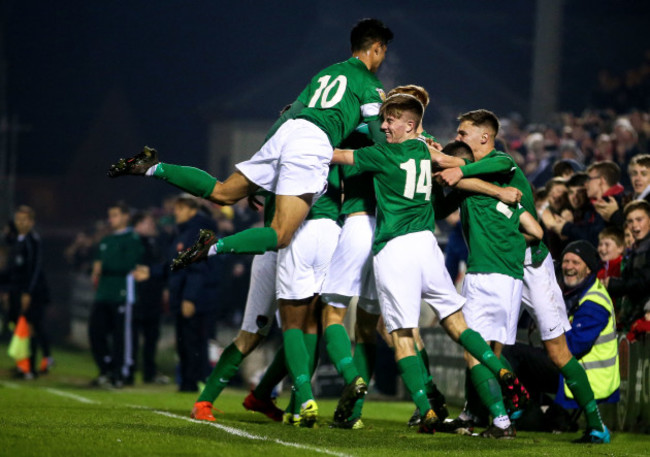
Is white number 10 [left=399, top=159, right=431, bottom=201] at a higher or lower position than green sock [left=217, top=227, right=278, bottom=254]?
higher

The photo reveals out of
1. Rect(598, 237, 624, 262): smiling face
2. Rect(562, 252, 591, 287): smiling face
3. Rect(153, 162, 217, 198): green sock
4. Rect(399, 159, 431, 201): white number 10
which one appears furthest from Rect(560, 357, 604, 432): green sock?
Rect(153, 162, 217, 198): green sock

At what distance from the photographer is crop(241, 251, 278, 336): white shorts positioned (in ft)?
22.1

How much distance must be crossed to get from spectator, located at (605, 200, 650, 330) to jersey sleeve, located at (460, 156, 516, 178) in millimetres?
1906

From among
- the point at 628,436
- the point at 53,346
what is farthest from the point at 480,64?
the point at 628,436

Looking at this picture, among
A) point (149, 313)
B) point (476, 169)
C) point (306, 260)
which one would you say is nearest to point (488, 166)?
point (476, 169)

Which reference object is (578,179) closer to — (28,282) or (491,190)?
(491,190)

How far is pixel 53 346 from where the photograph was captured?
1914 cm

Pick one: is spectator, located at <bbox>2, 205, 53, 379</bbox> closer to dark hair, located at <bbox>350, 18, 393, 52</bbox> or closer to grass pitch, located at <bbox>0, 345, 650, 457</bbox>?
grass pitch, located at <bbox>0, 345, 650, 457</bbox>

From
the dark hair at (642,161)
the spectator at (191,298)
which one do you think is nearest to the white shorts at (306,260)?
the dark hair at (642,161)

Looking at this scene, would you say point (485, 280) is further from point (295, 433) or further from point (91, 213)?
point (91, 213)

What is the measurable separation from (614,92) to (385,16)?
6955 mm

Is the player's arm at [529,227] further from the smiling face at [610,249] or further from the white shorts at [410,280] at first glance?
the smiling face at [610,249]

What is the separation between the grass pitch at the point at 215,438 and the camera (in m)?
5.01

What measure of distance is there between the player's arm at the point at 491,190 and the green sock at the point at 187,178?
1.52 meters
